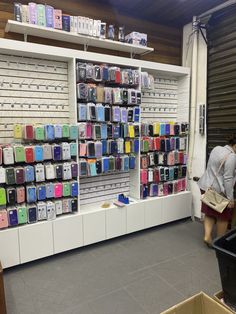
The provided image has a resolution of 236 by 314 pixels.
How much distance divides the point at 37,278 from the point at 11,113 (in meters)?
2.08

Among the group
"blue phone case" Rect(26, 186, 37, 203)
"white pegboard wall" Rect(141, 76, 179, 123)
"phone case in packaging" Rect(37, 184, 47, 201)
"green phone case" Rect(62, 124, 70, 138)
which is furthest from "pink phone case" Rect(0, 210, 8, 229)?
"white pegboard wall" Rect(141, 76, 179, 123)

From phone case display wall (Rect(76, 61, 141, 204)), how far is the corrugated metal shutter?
4.36ft

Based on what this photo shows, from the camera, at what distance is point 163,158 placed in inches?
169

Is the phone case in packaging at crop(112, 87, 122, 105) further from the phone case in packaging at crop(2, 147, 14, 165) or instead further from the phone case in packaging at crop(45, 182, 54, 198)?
the phone case in packaging at crop(2, 147, 14, 165)

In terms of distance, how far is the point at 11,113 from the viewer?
10.7ft

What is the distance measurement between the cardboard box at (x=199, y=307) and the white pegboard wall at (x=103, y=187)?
8.42 ft

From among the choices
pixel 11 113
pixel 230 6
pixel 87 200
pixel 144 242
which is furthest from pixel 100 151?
pixel 230 6

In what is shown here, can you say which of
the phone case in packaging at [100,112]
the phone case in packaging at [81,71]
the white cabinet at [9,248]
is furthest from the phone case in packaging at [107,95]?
the white cabinet at [9,248]

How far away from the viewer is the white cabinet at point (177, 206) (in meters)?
4.28

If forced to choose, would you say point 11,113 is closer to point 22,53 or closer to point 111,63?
point 22,53

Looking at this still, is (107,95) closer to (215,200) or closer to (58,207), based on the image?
(58,207)

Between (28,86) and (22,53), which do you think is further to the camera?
(28,86)

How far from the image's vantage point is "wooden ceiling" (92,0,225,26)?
150 inches

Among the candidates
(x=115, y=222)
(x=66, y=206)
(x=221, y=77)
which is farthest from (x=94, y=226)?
(x=221, y=77)
